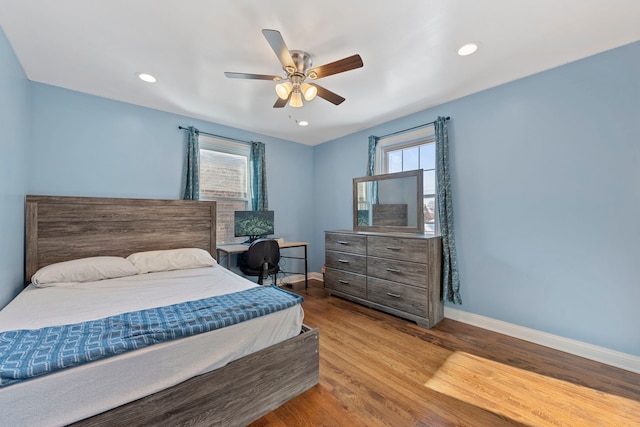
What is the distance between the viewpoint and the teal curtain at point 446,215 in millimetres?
2867

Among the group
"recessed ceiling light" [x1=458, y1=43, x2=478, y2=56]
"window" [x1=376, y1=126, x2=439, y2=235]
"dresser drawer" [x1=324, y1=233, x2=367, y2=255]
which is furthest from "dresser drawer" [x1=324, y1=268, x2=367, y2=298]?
"recessed ceiling light" [x1=458, y1=43, x2=478, y2=56]

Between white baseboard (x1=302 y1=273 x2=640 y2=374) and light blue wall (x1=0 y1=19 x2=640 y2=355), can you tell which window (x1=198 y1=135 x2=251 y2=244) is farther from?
white baseboard (x1=302 y1=273 x2=640 y2=374)

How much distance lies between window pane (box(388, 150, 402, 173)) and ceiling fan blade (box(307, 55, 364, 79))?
2.01 meters

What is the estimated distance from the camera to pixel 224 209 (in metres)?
3.82

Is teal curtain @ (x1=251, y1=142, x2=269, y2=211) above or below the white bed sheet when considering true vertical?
above

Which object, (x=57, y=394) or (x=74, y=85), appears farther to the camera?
(x=74, y=85)

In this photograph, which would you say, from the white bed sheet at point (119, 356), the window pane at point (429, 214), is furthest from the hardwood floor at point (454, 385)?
the window pane at point (429, 214)

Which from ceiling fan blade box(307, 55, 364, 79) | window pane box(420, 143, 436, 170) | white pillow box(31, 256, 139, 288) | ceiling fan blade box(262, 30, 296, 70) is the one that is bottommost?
white pillow box(31, 256, 139, 288)

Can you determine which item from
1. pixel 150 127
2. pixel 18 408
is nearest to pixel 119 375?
pixel 18 408

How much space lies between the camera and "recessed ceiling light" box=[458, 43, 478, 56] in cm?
200

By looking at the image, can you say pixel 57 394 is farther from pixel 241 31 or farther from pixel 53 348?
pixel 241 31

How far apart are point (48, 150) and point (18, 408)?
276cm

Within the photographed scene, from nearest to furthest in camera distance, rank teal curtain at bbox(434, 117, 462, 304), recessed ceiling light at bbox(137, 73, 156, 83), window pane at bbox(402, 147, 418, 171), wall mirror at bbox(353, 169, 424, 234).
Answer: recessed ceiling light at bbox(137, 73, 156, 83) < teal curtain at bbox(434, 117, 462, 304) < wall mirror at bbox(353, 169, 424, 234) < window pane at bbox(402, 147, 418, 171)

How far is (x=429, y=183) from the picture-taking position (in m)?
3.26
